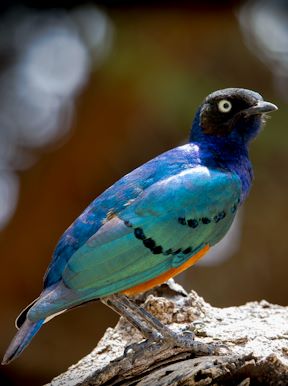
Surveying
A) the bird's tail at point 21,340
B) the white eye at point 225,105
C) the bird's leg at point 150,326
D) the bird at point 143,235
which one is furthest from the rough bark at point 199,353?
the white eye at point 225,105

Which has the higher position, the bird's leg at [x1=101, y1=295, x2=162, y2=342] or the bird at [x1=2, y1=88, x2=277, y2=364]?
the bird at [x1=2, y1=88, x2=277, y2=364]

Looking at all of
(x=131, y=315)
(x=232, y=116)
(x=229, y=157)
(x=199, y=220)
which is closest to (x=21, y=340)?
(x=131, y=315)

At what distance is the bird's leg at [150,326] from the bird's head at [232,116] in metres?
1.18

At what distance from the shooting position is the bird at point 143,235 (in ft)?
14.0

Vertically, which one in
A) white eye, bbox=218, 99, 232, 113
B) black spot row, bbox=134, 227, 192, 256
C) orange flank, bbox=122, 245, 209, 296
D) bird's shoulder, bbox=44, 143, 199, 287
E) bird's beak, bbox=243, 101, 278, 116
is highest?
white eye, bbox=218, 99, 232, 113

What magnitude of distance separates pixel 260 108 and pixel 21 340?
1.98 meters

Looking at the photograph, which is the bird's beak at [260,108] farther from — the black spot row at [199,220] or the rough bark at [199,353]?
the rough bark at [199,353]

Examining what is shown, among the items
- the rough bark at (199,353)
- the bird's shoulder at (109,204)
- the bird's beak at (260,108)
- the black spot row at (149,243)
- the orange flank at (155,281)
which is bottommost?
the rough bark at (199,353)

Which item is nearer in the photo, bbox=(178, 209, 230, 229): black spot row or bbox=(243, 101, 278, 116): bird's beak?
bbox=(178, 209, 230, 229): black spot row

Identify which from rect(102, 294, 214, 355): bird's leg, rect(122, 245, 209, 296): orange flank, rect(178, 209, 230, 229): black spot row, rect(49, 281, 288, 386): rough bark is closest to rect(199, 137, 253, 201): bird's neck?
rect(178, 209, 230, 229): black spot row

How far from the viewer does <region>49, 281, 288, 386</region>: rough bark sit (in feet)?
13.0

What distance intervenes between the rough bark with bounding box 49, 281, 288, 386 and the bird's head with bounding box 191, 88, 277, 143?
3.29 feet

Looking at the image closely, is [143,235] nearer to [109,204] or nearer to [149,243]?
[149,243]

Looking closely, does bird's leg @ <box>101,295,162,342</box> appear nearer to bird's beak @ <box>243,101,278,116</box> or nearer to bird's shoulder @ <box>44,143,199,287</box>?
bird's shoulder @ <box>44,143,199,287</box>
